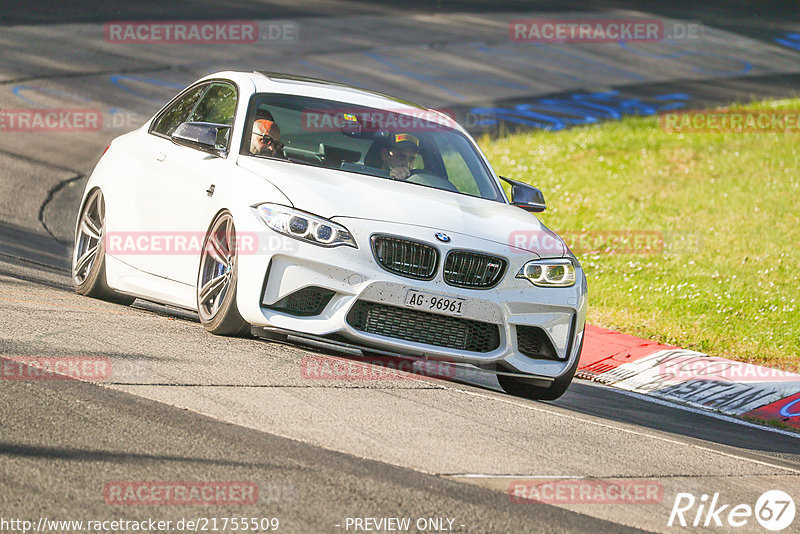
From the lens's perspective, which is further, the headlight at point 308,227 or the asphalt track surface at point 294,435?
the headlight at point 308,227

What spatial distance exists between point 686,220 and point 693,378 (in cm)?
695

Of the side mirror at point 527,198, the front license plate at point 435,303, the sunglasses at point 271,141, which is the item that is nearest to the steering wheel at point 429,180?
the side mirror at point 527,198

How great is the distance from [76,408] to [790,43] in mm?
36080

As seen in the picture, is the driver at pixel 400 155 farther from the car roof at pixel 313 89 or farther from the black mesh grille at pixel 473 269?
the black mesh grille at pixel 473 269

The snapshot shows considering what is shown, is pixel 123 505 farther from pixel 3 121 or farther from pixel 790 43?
pixel 790 43

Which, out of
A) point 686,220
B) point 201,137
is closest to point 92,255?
point 201,137

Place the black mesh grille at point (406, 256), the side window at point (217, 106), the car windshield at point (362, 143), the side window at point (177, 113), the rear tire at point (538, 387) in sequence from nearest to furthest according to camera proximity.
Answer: the black mesh grille at point (406, 256), the rear tire at point (538, 387), the car windshield at point (362, 143), the side window at point (217, 106), the side window at point (177, 113)

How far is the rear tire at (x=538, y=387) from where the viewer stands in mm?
7664

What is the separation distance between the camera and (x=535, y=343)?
7.43 m

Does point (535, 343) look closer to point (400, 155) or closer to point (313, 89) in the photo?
point (400, 155)

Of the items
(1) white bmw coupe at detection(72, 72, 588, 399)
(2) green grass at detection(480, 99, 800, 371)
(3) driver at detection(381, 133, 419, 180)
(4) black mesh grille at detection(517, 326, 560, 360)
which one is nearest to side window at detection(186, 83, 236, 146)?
(1) white bmw coupe at detection(72, 72, 588, 399)

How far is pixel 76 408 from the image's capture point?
17.7 feet

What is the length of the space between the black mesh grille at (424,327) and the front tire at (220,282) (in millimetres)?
757

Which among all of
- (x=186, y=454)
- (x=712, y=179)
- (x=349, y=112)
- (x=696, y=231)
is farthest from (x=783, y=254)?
(x=186, y=454)
